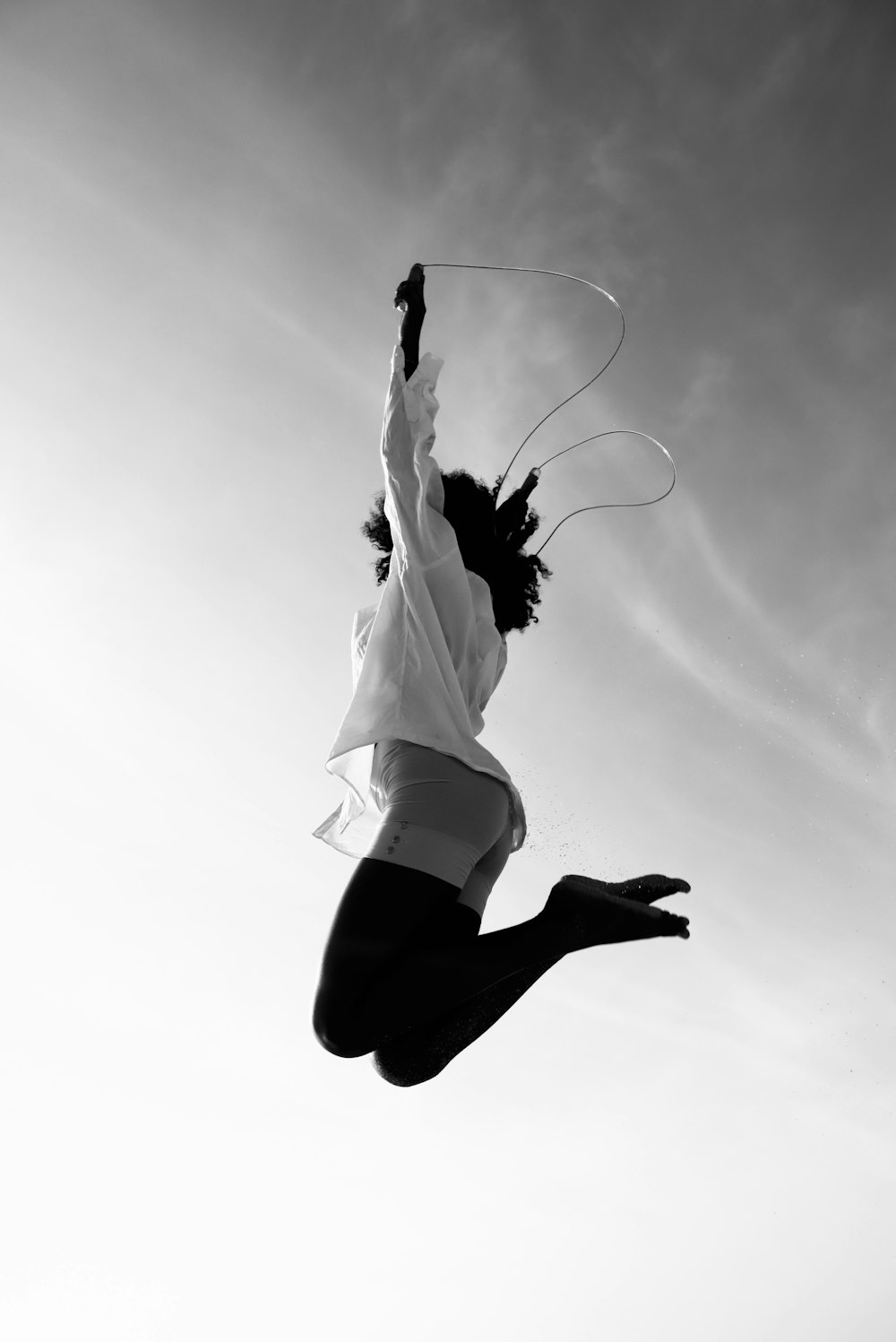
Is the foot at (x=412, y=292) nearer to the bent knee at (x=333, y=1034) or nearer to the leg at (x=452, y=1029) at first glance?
the leg at (x=452, y=1029)

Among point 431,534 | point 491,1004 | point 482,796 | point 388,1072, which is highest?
point 431,534

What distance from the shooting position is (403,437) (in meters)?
2.90

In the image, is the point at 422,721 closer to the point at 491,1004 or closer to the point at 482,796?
the point at 482,796

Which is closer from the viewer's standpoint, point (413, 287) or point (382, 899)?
point (382, 899)

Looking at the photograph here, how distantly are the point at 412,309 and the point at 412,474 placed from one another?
491 mm

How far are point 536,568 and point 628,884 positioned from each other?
4.11 ft

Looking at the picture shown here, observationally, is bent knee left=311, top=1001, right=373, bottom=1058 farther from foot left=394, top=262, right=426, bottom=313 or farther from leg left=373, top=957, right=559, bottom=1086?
foot left=394, top=262, right=426, bottom=313

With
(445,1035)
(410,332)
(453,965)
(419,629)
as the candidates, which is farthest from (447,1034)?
(410,332)

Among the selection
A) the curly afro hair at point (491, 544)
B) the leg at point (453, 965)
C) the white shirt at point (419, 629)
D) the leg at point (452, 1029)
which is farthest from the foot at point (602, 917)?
the curly afro hair at point (491, 544)

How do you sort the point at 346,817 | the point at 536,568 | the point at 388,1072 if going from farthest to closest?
1. the point at 536,568
2. the point at 346,817
3. the point at 388,1072

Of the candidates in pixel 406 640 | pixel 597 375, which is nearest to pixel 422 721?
pixel 406 640

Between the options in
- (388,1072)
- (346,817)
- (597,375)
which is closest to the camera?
(388,1072)

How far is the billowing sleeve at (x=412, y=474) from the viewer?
287 cm

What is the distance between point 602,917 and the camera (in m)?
2.64
